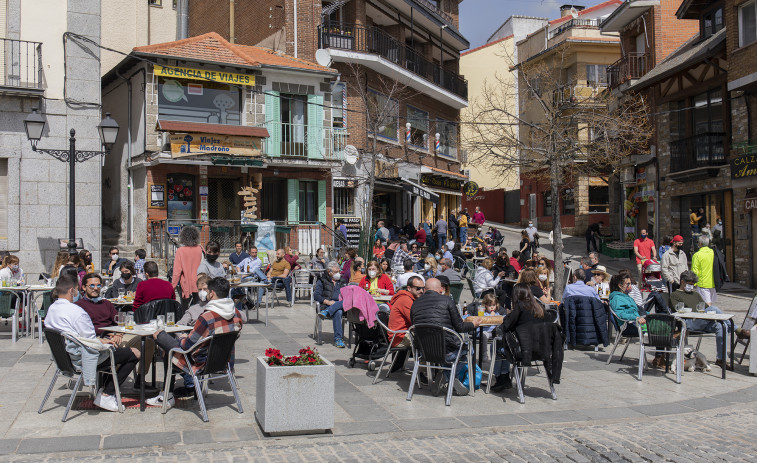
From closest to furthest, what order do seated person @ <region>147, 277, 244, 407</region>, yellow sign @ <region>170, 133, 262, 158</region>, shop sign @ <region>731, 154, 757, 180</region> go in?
seated person @ <region>147, 277, 244, 407</region> < shop sign @ <region>731, 154, 757, 180</region> < yellow sign @ <region>170, 133, 262, 158</region>

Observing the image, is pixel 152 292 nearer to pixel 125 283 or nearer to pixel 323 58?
pixel 125 283

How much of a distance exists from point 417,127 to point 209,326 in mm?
24786

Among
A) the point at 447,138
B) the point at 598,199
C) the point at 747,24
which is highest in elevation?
the point at 747,24

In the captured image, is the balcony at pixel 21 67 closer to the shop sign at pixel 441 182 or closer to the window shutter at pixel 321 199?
the window shutter at pixel 321 199

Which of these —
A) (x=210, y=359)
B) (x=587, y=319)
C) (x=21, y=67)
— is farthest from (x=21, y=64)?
(x=587, y=319)

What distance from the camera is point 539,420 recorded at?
7004 mm

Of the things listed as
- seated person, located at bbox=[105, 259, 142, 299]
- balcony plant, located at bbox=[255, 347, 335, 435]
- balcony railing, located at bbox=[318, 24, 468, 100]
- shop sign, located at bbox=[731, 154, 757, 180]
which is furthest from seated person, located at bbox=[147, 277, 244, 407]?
balcony railing, located at bbox=[318, 24, 468, 100]

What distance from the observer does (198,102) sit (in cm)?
2266

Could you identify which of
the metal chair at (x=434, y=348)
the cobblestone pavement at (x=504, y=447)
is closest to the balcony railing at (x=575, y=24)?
the metal chair at (x=434, y=348)

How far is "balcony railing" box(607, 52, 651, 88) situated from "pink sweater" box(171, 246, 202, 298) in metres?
21.8

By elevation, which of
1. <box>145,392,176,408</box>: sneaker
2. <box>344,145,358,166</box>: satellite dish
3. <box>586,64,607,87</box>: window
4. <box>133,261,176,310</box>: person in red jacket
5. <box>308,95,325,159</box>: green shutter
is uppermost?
<box>586,64,607,87</box>: window

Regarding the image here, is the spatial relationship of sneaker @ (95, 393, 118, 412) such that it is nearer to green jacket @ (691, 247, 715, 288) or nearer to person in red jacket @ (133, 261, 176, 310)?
person in red jacket @ (133, 261, 176, 310)

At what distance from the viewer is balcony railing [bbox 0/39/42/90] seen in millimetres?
16609

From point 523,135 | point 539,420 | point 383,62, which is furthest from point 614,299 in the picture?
point 523,135
